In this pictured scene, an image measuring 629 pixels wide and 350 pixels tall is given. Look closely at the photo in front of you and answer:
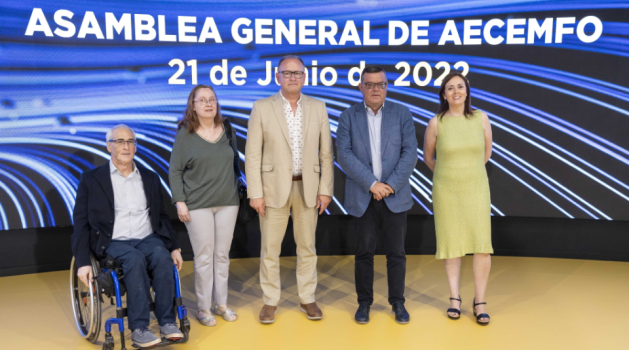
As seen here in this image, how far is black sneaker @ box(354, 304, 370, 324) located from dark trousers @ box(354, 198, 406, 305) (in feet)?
0.11

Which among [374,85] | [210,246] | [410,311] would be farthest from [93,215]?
[410,311]

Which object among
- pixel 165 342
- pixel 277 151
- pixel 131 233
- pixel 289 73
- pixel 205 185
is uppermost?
pixel 289 73

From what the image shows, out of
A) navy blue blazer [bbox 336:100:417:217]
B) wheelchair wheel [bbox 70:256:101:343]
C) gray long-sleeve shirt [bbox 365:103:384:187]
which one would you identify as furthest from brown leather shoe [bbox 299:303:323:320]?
wheelchair wheel [bbox 70:256:101:343]

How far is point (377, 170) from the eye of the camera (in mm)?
3174

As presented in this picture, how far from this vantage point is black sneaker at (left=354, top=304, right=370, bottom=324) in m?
3.20

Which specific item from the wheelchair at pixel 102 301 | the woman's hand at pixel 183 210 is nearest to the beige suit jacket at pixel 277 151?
the woman's hand at pixel 183 210

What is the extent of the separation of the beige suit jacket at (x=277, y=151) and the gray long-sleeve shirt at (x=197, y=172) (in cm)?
18

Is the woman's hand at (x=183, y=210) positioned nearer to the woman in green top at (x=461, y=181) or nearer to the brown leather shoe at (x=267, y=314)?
the brown leather shoe at (x=267, y=314)

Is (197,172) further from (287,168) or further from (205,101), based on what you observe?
(287,168)

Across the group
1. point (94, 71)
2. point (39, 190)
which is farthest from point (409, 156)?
point (39, 190)

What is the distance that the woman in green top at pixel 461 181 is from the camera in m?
3.15

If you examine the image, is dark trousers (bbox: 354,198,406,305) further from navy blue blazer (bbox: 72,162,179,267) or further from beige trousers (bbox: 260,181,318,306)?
navy blue blazer (bbox: 72,162,179,267)

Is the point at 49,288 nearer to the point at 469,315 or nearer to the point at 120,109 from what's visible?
the point at 120,109

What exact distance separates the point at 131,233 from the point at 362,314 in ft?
5.01
